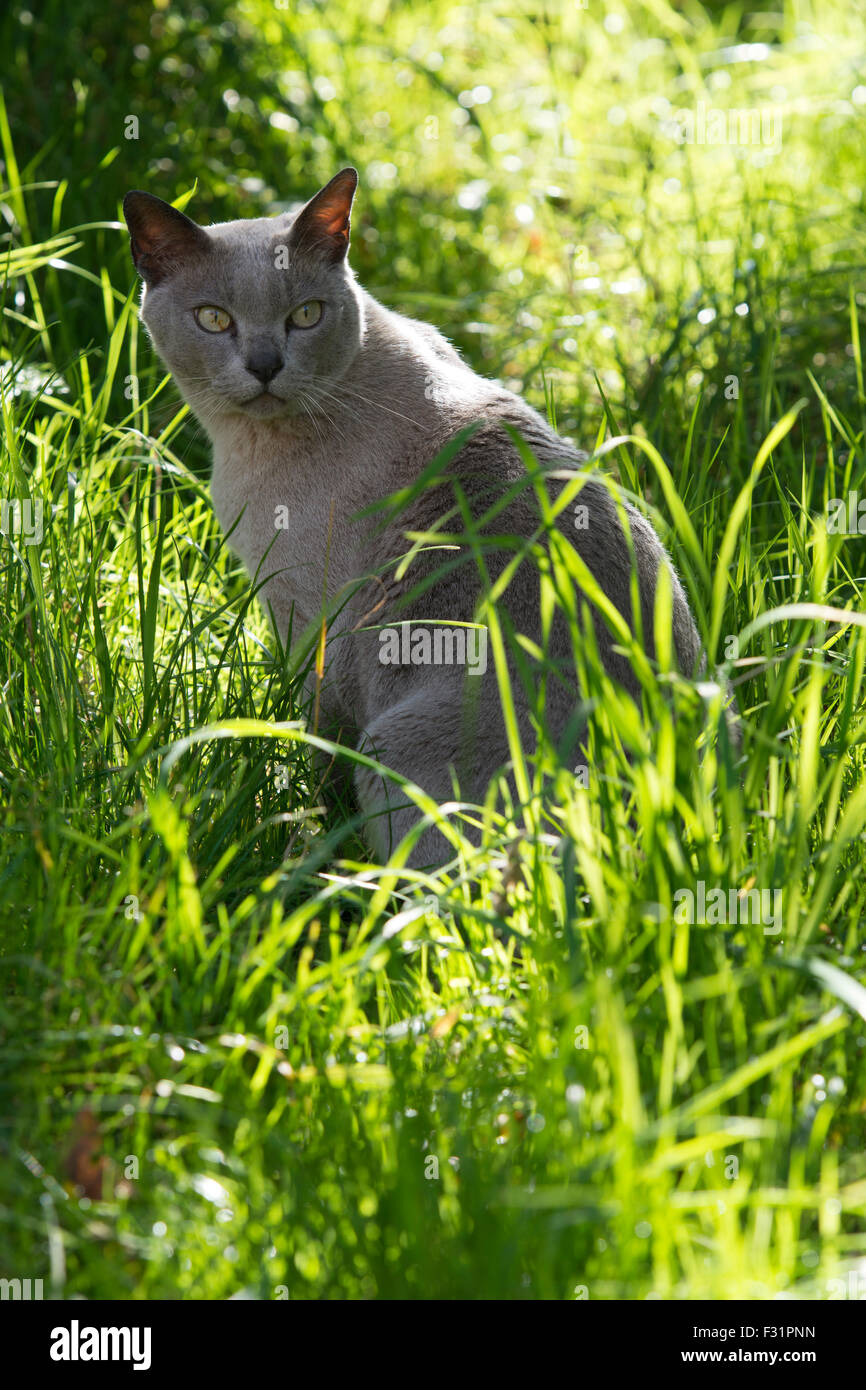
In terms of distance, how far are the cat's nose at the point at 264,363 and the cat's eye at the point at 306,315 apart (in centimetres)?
11

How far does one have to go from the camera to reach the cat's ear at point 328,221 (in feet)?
8.55

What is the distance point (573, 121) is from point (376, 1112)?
4.63 meters

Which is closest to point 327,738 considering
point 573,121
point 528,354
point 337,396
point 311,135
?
point 337,396

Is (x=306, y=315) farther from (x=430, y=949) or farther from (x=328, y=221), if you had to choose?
(x=430, y=949)

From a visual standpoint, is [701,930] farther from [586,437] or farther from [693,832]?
[586,437]

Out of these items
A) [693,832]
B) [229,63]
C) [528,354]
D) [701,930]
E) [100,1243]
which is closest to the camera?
[100,1243]

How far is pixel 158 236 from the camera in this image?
2600 mm

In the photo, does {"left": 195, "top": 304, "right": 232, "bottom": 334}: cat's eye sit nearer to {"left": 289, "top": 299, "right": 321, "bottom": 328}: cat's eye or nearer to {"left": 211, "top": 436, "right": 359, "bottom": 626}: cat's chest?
{"left": 289, "top": 299, "right": 321, "bottom": 328}: cat's eye

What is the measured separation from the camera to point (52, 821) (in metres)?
1.76

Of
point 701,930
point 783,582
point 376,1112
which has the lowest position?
point 376,1112

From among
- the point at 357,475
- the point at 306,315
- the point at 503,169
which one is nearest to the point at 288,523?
the point at 357,475

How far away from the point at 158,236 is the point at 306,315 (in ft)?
1.11

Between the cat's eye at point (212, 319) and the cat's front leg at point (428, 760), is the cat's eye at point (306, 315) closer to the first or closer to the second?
the cat's eye at point (212, 319)

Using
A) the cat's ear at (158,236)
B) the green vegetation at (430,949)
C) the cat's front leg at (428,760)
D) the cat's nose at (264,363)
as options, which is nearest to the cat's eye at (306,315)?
the cat's nose at (264,363)
